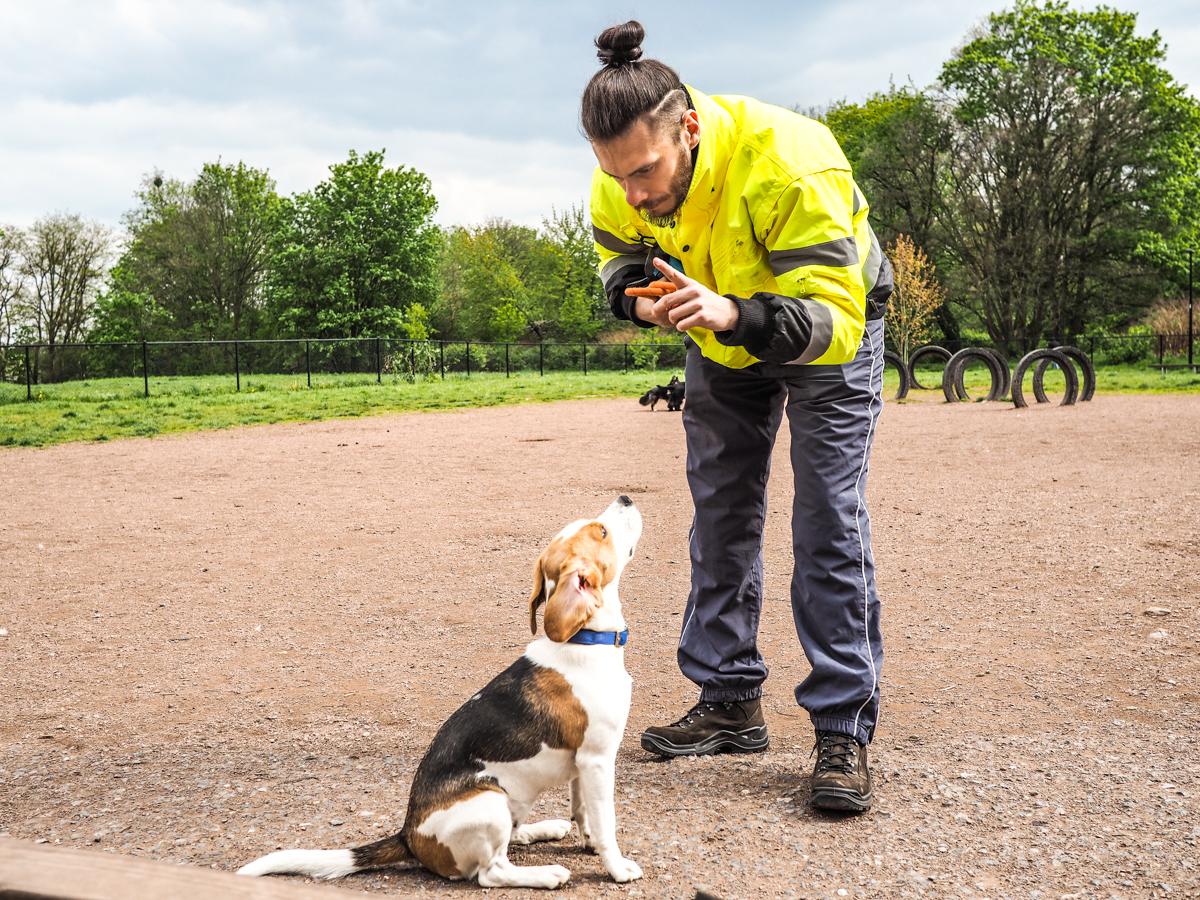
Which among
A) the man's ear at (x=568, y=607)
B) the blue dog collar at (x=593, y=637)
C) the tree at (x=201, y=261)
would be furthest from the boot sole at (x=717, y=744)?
the tree at (x=201, y=261)

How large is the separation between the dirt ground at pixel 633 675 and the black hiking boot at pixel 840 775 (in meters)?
0.07

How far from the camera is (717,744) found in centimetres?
380

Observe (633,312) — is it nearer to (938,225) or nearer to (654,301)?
(654,301)

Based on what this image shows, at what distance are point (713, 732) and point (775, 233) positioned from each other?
1826 millimetres

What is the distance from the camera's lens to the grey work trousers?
11.4 ft

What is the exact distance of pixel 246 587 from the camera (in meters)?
6.52

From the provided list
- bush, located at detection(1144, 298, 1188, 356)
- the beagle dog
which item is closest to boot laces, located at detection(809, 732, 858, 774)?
the beagle dog

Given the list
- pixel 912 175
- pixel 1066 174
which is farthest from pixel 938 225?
pixel 1066 174

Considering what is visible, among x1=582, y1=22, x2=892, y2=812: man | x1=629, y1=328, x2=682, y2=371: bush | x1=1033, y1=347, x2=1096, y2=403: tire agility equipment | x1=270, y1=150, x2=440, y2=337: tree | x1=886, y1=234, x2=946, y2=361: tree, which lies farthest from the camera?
x1=270, y1=150, x2=440, y2=337: tree

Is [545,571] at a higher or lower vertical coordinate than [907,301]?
lower

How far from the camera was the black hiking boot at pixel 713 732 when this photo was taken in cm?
377

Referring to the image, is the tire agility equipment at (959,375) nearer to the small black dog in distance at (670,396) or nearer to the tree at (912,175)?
the small black dog in distance at (670,396)

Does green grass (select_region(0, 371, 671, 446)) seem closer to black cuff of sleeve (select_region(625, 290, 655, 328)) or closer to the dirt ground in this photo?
the dirt ground

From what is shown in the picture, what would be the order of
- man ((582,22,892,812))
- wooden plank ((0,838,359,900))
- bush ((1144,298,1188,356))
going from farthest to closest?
1. bush ((1144,298,1188,356))
2. man ((582,22,892,812))
3. wooden plank ((0,838,359,900))
